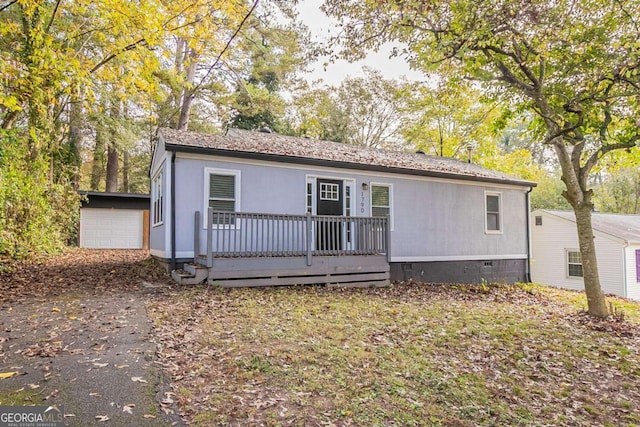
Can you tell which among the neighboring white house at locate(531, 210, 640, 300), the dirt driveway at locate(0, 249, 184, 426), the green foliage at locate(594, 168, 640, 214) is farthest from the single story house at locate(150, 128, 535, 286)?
the green foliage at locate(594, 168, 640, 214)

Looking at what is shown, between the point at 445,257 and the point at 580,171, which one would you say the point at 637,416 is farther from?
the point at 445,257

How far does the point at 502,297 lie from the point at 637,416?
6271mm

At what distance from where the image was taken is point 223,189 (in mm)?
8758

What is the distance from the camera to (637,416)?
356 centimetres

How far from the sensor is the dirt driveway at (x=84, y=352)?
111 inches

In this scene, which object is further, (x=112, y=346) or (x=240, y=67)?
(x=240, y=67)

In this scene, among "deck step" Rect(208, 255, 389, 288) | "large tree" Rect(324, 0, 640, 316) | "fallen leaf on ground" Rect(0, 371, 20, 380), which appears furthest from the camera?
"deck step" Rect(208, 255, 389, 288)

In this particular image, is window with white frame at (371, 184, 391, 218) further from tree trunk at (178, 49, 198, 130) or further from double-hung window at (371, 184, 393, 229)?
→ tree trunk at (178, 49, 198, 130)

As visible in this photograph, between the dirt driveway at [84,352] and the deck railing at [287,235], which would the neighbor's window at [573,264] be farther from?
the dirt driveway at [84,352]

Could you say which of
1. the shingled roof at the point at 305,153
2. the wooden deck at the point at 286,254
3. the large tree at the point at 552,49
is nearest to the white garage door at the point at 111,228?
the shingled roof at the point at 305,153

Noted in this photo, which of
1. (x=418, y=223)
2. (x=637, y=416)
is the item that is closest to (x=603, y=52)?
(x=418, y=223)

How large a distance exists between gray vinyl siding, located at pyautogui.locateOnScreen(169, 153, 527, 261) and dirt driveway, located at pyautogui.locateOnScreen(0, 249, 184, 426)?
231 cm

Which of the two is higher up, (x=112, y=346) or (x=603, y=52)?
(x=603, y=52)

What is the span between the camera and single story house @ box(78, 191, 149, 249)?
57.6 ft
